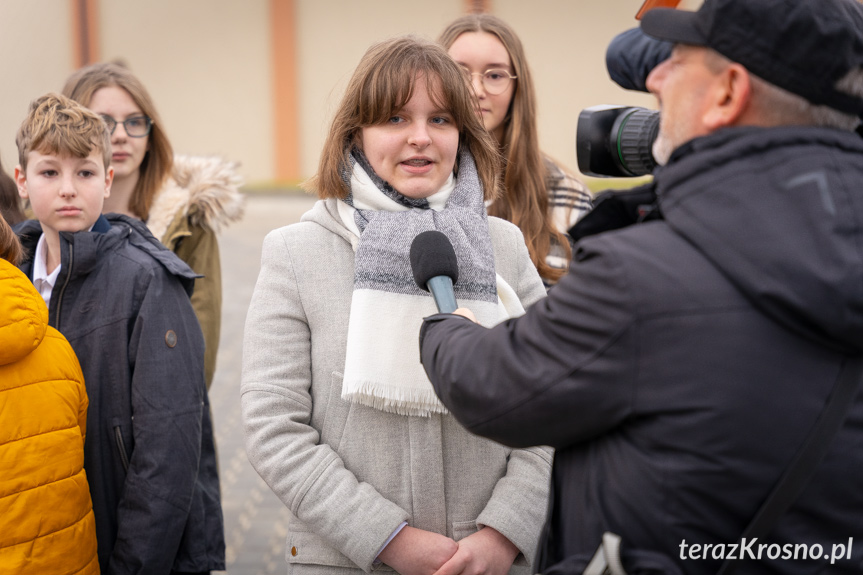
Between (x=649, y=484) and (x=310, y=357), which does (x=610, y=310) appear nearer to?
(x=649, y=484)

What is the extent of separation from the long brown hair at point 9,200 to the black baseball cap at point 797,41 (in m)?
2.29

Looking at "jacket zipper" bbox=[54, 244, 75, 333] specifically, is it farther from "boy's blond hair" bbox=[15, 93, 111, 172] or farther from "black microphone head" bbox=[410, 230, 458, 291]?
"black microphone head" bbox=[410, 230, 458, 291]

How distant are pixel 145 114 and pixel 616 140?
82.8 inches

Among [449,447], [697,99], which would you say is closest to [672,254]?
[697,99]

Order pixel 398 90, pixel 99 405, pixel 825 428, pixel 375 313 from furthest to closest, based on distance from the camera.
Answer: pixel 99 405
pixel 398 90
pixel 375 313
pixel 825 428

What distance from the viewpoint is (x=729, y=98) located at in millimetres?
1336

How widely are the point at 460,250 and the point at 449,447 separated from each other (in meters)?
0.46

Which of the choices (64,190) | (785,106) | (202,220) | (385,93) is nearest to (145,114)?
(202,220)

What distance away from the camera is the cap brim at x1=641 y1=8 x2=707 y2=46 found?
4.40ft

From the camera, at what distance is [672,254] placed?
49.6 inches

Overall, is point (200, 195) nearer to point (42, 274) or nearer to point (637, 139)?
point (42, 274)

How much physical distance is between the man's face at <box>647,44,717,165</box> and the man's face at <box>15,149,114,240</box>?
1669mm

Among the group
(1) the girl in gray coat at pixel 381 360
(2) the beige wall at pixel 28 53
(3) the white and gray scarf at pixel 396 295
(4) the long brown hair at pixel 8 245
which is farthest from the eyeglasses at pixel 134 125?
(2) the beige wall at pixel 28 53

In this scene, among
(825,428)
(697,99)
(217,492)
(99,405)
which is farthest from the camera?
(217,492)
